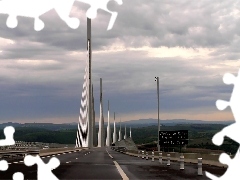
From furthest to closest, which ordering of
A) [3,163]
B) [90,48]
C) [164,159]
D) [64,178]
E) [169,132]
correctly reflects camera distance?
[90,48] → [169,132] → [164,159] → [64,178] → [3,163]

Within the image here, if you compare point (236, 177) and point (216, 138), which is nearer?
point (216, 138)

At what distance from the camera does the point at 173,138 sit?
59.6m

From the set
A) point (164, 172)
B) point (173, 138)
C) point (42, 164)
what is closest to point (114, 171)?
point (164, 172)

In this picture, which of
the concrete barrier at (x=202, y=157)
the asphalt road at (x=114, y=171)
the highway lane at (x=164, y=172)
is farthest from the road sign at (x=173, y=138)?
the highway lane at (x=164, y=172)

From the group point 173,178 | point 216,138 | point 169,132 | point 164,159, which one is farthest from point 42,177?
point 169,132

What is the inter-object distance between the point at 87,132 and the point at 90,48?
58.9ft

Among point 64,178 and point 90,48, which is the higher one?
point 90,48

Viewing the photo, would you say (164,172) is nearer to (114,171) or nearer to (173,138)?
(114,171)

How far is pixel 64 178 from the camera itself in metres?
19.7

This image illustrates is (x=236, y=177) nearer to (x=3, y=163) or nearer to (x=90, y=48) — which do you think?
(x=3, y=163)

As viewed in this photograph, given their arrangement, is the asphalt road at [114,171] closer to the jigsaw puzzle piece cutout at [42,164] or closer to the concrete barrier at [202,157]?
the concrete barrier at [202,157]

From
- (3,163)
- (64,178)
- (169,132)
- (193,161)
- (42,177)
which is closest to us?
(3,163)

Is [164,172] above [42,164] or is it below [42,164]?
below

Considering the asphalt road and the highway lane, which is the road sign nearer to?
the asphalt road
